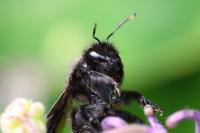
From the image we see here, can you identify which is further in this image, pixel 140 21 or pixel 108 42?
pixel 140 21

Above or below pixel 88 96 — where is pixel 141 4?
above

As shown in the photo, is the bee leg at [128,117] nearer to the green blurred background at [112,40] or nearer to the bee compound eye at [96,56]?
the bee compound eye at [96,56]

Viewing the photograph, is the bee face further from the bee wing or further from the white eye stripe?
the bee wing

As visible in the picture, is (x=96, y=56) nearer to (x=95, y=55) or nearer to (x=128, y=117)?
(x=95, y=55)

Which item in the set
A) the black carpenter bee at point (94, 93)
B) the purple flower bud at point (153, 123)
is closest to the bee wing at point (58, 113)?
the black carpenter bee at point (94, 93)

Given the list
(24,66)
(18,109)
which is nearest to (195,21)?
(24,66)

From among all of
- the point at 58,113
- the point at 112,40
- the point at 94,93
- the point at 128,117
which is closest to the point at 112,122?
the point at 128,117

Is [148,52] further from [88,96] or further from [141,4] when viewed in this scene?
[88,96]
